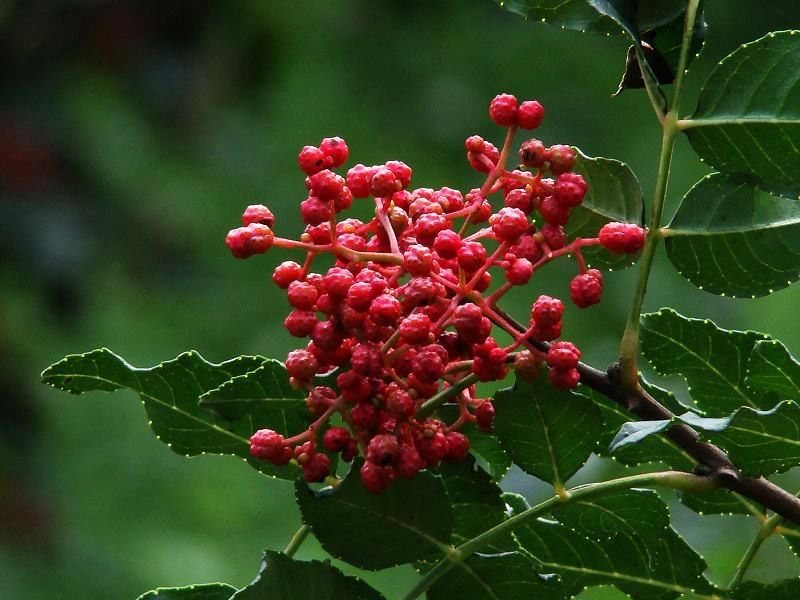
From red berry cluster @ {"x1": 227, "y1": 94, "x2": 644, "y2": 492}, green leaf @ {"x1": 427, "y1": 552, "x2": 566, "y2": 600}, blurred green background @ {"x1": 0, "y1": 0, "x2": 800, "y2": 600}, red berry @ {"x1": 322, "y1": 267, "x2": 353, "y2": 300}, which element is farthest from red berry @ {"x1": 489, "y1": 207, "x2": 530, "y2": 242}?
blurred green background @ {"x1": 0, "y1": 0, "x2": 800, "y2": 600}

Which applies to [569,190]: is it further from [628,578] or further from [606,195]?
[628,578]

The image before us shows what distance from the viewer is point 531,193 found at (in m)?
0.88

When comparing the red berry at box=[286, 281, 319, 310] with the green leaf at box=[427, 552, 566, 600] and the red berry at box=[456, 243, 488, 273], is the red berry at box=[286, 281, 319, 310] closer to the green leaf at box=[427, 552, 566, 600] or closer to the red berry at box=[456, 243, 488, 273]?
the red berry at box=[456, 243, 488, 273]

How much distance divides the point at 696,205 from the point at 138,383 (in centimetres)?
40

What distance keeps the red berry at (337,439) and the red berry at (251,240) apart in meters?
0.13

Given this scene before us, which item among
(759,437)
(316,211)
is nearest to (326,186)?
(316,211)

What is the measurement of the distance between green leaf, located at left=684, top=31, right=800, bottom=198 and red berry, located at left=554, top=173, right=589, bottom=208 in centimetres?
9

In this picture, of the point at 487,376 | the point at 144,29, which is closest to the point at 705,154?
the point at 487,376

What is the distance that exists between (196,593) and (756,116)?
0.49 metres

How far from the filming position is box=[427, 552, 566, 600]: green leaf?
853 millimetres

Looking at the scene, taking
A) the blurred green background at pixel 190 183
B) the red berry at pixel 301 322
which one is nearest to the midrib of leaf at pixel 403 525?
the red berry at pixel 301 322

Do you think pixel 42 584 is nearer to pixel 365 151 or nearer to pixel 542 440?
pixel 365 151

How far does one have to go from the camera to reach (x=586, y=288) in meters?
0.86

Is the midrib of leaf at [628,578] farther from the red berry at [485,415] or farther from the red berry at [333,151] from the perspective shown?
the red berry at [333,151]
